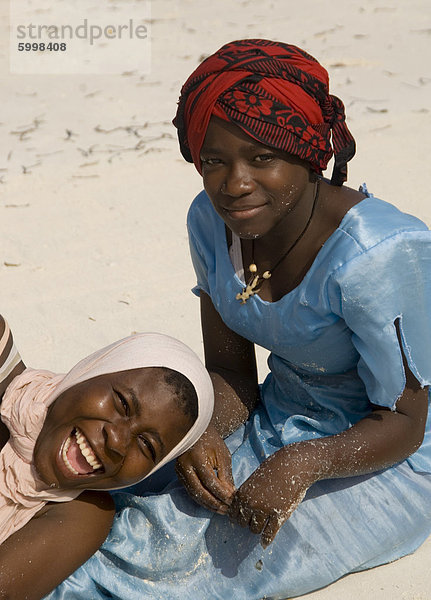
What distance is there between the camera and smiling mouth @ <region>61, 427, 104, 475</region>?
7.91ft

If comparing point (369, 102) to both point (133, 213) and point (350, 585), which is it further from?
point (350, 585)

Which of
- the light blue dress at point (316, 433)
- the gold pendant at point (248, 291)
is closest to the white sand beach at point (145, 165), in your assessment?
the light blue dress at point (316, 433)

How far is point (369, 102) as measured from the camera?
20.9 feet

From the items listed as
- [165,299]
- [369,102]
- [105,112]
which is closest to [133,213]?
[165,299]

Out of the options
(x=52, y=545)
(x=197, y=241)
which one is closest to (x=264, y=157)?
(x=197, y=241)

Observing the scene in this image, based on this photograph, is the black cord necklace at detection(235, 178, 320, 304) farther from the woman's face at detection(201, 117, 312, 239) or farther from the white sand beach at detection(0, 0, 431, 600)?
the white sand beach at detection(0, 0, 431, 600)

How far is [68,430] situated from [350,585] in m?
1.00

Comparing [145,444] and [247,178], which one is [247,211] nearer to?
[247,178]

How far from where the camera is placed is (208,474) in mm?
2602

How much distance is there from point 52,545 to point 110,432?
0.37 meters

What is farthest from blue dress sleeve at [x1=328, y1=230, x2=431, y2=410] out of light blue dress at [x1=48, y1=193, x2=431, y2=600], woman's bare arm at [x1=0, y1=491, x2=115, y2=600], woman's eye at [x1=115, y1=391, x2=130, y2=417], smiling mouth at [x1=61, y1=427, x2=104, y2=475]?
woman's bare arm at [x1=0, y1=491, x2=115, y2=600]

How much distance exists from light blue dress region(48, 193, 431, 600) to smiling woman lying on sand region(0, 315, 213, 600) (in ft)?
0.54

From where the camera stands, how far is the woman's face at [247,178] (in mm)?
2320

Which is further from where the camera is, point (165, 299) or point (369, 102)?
point (369, 102)
